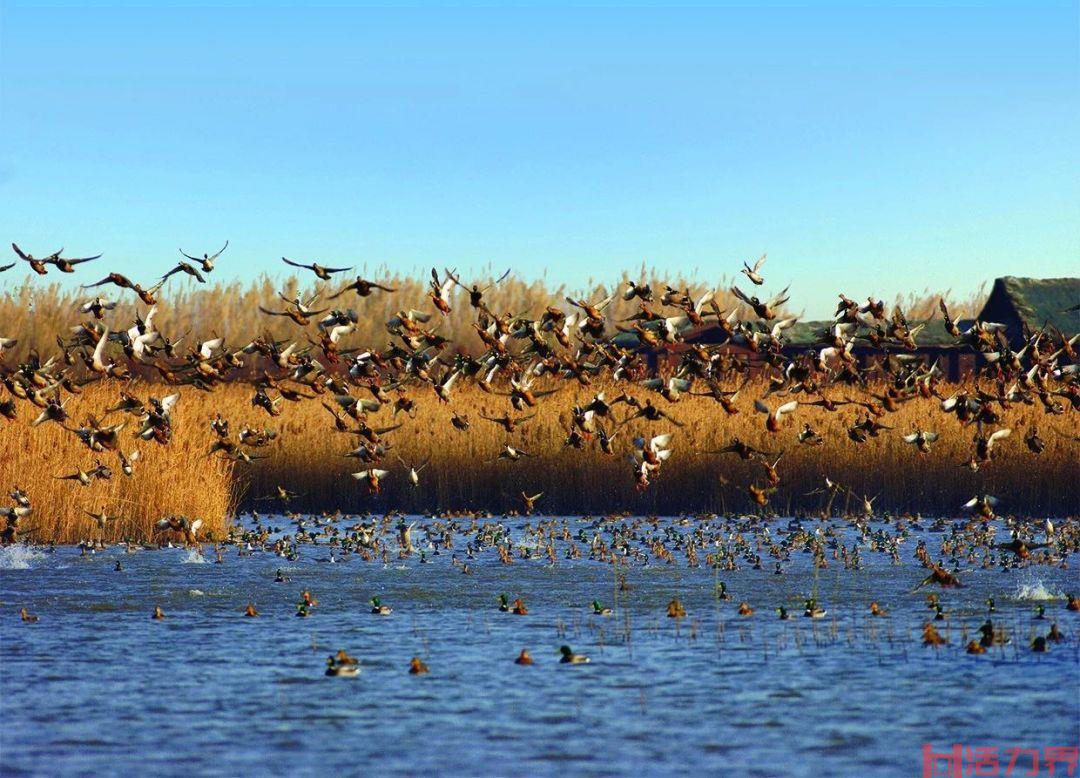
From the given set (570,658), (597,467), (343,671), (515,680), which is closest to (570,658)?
(570,658)

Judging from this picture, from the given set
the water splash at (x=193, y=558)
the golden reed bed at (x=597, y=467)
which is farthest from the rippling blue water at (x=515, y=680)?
the golden reed bed at (x=597, y=467)

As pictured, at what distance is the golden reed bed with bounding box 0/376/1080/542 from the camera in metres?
31.8

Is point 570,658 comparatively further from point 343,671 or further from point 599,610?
point 599,610

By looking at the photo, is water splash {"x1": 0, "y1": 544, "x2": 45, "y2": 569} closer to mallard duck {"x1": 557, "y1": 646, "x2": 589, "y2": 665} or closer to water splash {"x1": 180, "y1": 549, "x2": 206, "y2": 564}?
water splash {"x1": 180, "y1": 549, "x2": 206, "y2": 564}

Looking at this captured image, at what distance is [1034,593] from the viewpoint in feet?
66.3

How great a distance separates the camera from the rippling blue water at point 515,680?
1138 cm

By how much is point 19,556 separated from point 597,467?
506 inches

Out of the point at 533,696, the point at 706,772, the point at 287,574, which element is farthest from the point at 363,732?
the point at 287,574

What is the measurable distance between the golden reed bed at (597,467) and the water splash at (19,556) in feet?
9.71

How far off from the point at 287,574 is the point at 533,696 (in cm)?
1012

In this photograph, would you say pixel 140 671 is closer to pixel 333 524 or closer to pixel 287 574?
pixel 287 574

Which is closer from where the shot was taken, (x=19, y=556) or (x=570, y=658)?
(x=570, y=658)

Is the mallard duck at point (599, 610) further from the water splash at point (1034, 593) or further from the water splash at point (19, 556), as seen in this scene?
the water splash at point (19, 556)

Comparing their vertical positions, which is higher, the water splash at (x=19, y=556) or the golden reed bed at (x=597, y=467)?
the golden reed bed at (x=597, y=467)
